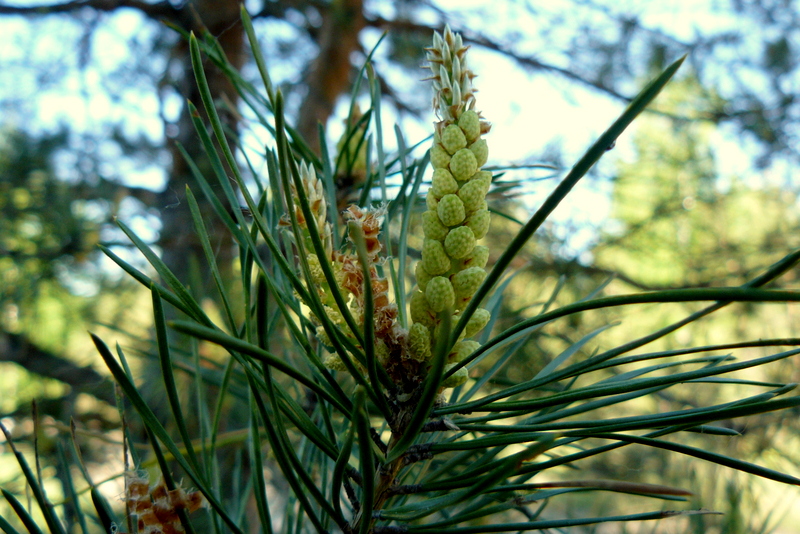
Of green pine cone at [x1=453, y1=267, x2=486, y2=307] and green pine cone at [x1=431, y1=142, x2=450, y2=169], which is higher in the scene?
green pine cone at [x1=431, y1=142, x2=450, y2=169]

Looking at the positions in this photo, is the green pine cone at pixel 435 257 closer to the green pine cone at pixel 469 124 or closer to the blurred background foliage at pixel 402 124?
the green pine cone at pixel 469 124

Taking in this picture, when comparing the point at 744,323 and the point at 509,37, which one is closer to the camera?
the point at 509,37

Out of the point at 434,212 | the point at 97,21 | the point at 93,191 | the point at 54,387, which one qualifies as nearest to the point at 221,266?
the point at 93,191

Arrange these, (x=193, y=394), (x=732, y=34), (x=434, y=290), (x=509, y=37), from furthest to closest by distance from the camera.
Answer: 1. (x=732, y=34)
2. (x=509, y=37)
3. (x=193, y=394)
4. (x=434, y=290)

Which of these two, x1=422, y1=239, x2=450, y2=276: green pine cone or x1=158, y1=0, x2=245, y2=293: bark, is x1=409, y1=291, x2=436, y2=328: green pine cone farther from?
x1=158, y1=0, x2=245, y2=293: bark

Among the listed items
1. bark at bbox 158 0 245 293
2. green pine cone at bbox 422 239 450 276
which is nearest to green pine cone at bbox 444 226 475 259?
green pine cone at bbox 422 239 450 276

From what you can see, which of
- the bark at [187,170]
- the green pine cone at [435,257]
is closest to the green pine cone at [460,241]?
the green pine cone at [435,257]

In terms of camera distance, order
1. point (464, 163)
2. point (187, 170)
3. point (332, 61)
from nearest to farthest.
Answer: point (464, 163) < point (332, 61) < point (187, 170)

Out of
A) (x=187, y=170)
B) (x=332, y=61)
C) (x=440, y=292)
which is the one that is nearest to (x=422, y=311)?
(x=440, y=292)

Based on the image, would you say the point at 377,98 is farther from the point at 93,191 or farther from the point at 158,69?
the point at 158,69

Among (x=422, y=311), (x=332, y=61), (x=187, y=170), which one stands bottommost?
(x=422, y=311)

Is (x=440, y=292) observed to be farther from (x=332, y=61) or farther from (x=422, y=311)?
(x=332, y=61)
